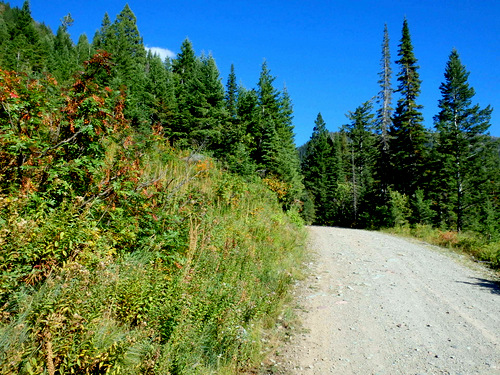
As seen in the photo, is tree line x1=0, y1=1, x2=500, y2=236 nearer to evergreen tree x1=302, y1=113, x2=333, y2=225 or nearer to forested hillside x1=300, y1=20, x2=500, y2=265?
forested hillside x1=300, y1=20, x2=500, y2=265

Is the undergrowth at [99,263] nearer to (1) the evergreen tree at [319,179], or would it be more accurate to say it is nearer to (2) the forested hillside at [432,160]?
(2) the forested hillside at [432,160]

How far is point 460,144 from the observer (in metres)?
23.0

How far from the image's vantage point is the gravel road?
12.0ft

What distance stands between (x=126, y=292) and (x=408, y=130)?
28.2 m

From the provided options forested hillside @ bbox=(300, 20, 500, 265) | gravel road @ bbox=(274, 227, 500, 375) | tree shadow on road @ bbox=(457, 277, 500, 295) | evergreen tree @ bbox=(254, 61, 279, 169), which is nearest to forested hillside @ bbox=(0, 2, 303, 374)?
gravel road @ bbox=(274, 227, 500, 375)

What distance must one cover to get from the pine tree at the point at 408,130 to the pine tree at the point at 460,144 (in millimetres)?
1755

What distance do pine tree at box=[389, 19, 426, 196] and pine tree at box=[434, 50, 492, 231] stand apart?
1.76 m

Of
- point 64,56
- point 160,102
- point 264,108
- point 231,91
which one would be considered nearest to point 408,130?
point 264,108

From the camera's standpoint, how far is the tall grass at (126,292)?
1.93 meters

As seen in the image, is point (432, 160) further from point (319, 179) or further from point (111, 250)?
point (111, 250)

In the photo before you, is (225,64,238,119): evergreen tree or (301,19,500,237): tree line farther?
(225,64,238,119): evergreen tree

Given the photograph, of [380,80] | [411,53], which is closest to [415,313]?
[411,53]

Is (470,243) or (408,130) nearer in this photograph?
(470,243)

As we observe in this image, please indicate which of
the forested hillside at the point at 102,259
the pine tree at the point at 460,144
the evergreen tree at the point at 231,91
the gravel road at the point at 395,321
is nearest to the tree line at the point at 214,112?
the evergreen tree at the point at 231,91
